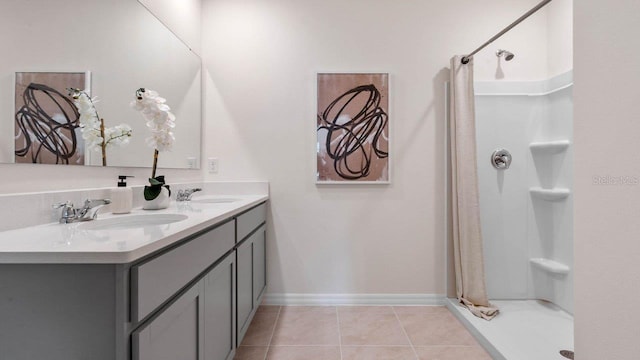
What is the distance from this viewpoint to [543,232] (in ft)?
7.75

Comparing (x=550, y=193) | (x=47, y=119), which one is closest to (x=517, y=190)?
(x=550, y=193)

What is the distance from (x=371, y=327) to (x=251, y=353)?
0.80 metres

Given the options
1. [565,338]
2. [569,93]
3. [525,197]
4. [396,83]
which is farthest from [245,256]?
[569,93]

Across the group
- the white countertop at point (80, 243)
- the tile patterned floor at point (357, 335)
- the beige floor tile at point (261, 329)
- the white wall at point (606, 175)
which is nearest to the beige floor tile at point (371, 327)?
the tile patterned floor at point (357, 335)

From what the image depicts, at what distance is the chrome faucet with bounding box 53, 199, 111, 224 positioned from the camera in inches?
43.0

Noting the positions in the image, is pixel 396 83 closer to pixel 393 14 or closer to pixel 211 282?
pixel 393 14

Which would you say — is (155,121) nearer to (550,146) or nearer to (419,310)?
(419,310)

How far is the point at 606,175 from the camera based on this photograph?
937 millimetres

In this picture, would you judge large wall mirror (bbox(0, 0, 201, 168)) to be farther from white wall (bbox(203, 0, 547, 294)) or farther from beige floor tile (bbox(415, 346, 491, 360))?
beige floor tile (bbox(415, 346, 491, 360))

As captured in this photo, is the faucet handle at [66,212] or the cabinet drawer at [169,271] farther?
the faucet handle at [66,212]

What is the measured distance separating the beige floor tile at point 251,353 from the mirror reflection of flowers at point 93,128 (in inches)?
48.5

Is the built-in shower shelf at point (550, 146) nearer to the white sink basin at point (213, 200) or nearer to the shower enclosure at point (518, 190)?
the shower enclosure at point (518, 190)

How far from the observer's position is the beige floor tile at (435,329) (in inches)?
73.4

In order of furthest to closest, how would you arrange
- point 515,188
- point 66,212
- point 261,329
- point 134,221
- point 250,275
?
point 515,188 → point 261,329 → point 250,275 → point 134,221 → point 66,212
